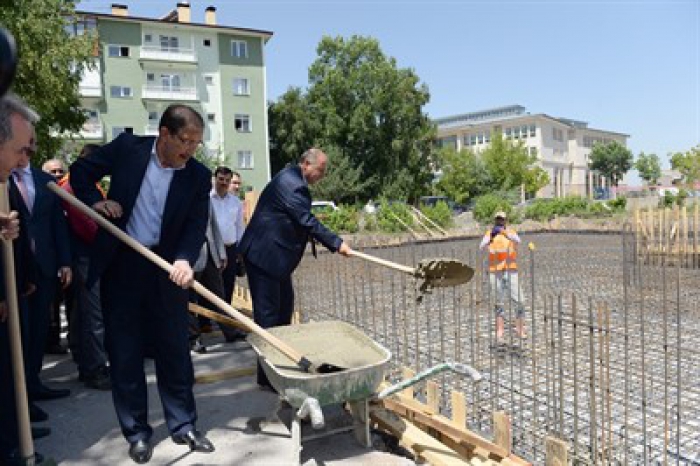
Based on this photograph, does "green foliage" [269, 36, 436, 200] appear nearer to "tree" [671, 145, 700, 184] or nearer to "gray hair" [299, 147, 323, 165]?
"tree" [671, 145, 700, 184]

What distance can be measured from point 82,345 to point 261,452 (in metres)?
1.58

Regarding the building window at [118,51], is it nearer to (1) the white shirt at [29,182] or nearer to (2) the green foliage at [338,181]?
(2) the green foliage at [338,181]

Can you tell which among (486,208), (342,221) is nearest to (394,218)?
(342,221)

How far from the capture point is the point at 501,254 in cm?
555

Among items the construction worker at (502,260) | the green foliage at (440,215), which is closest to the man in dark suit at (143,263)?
the construction worker at (502,260)

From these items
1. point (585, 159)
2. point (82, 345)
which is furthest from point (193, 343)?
point (585, 159)

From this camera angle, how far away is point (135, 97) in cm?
2961

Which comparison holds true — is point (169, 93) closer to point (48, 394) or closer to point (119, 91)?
point (119, 91)

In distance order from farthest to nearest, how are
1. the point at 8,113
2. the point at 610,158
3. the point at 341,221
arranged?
the point at 610,158 → the point at 341,221 → the point at 8,113

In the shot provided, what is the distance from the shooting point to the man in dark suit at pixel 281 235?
3387 millimetres

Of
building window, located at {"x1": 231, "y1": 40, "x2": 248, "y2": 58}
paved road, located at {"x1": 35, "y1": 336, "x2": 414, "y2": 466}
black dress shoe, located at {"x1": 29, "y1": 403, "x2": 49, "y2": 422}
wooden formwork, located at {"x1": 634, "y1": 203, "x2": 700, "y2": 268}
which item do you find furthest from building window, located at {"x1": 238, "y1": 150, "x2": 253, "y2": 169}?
black dress shoe, located at {"x1": 29, "y1": 403, "x2": 49, "y2": 422}

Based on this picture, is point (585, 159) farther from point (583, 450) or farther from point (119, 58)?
point (583, 450)

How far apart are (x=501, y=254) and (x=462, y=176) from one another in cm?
3134

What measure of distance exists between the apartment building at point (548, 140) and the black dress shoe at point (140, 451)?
49.8 m
